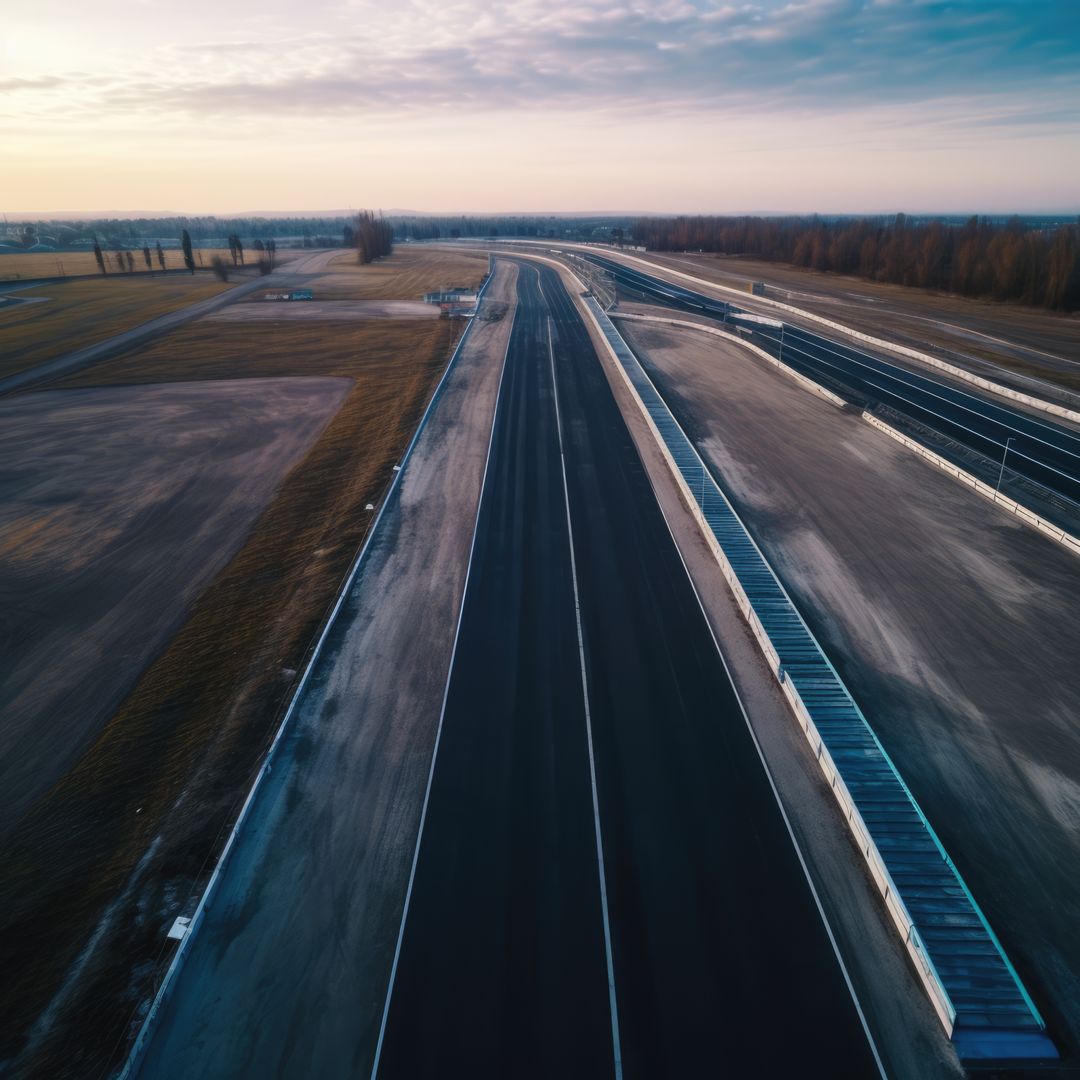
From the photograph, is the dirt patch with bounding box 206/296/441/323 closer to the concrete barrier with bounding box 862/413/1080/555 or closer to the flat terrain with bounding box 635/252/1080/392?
the flat terrain with bounding box 635/252/1080/392

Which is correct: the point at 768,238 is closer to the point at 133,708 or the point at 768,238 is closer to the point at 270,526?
the point at 270,526

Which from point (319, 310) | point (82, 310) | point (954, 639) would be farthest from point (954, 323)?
point (82, 310)

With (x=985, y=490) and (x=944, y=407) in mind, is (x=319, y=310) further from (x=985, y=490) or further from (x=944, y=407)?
(x=985, y=490)

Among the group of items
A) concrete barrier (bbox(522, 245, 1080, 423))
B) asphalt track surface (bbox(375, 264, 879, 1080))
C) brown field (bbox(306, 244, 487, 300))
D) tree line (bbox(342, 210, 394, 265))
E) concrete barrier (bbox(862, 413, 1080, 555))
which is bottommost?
asphalt track surface (bbox(375, 264, 879, 1080))

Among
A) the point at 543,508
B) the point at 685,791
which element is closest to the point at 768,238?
the point at 543,508

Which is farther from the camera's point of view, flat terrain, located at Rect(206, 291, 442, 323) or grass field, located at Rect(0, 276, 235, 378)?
flat terrain, located at Rect(206, 291, 442, 323)

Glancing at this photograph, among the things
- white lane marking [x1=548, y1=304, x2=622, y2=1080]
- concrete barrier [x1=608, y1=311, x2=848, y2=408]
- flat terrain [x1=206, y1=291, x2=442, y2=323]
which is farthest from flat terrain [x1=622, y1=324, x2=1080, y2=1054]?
flat terrain [x1=206, y1=291, x2=442, y2=323]
